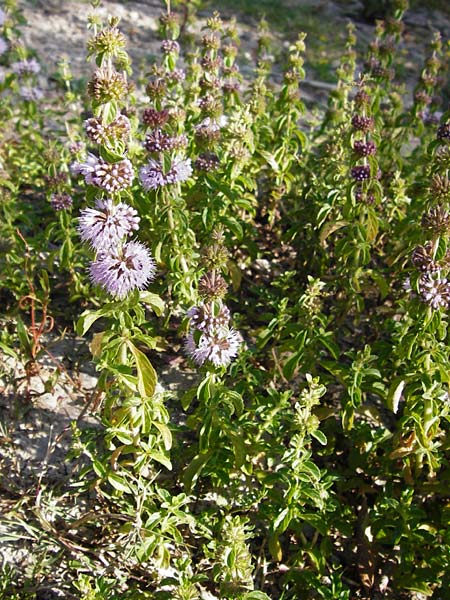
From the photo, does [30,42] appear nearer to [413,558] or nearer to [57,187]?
[57,187]

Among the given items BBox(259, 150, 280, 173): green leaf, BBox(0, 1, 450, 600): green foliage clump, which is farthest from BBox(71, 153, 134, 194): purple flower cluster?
BBox(259, 150, 280, 173): green leaf

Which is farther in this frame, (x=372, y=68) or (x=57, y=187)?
(x=372, y=68)

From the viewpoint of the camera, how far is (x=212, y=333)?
2443mm

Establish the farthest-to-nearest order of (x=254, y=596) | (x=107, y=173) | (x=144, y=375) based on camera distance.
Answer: (x=144, y=375) → (x=254, y=596) → (x=107, y=173)

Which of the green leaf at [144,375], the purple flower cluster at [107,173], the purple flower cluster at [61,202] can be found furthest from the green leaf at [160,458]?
the purple flower cluster at [61,202]

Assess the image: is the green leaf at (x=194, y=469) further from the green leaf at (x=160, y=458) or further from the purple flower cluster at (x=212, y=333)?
the purple flower cluster at (x=212, y=333)

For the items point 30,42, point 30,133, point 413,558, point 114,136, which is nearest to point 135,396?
point 114,136

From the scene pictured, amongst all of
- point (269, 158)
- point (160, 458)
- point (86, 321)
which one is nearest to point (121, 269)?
point (86, 321)

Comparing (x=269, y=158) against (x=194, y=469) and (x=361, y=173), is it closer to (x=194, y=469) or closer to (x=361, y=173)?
(x=361, y=173)

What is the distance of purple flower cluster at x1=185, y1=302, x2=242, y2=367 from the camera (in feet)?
8.00

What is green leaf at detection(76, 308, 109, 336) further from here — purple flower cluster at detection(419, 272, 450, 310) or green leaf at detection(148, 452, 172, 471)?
purple flower cluster at detection(419, 272, 450, 310)

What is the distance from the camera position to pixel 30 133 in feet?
16.1

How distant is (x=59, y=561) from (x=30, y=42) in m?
6.40

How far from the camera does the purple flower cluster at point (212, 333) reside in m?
2.44
